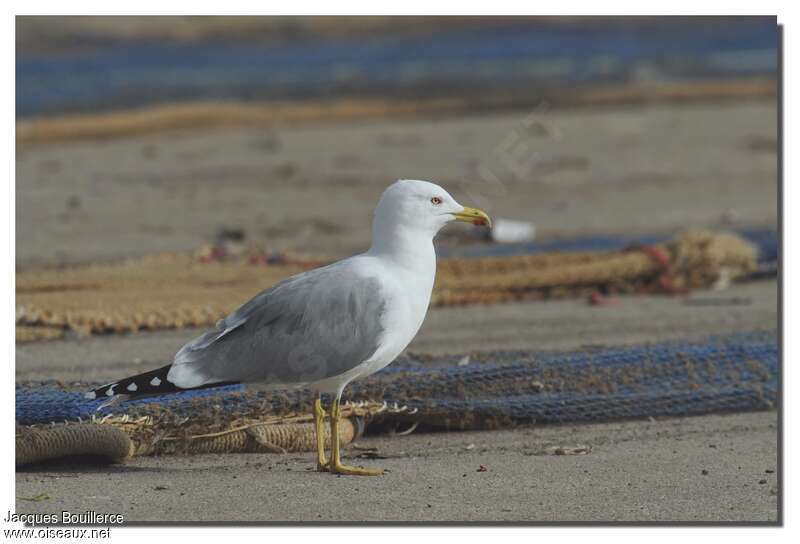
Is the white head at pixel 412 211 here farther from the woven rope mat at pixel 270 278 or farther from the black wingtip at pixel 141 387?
the woven rope mat at pixel 270 278

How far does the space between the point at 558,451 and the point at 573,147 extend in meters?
7.09

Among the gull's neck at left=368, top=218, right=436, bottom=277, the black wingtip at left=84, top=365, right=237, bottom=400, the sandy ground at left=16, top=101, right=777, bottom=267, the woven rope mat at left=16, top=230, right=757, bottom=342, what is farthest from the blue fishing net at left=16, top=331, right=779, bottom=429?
the sandy ground at left=16, top=101, right=777, bottom=267

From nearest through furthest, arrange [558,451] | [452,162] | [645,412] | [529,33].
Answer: [558,451]
[645,412]
[452,162]
[529,33]

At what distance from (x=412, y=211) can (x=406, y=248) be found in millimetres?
135

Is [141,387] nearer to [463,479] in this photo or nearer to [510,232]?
[463,479]

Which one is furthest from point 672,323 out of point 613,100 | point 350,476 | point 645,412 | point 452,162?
point 613,100

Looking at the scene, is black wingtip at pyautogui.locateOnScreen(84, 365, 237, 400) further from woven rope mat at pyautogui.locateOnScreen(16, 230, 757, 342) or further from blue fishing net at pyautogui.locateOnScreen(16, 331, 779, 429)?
woven rope mat at pyautogui.locateOnScreen(16, 230, 757, 342)

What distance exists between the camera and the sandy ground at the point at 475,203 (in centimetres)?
430

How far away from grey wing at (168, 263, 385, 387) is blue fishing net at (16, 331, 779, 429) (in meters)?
0.37

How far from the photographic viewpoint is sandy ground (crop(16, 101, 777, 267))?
29.3 ft

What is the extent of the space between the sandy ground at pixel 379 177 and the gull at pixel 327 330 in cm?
357

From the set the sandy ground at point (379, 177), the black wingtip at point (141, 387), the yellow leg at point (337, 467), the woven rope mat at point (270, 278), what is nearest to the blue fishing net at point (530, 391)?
the black wingtip at point (141, 387)

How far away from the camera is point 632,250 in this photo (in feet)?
24.8

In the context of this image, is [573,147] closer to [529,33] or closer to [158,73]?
[158,73]
